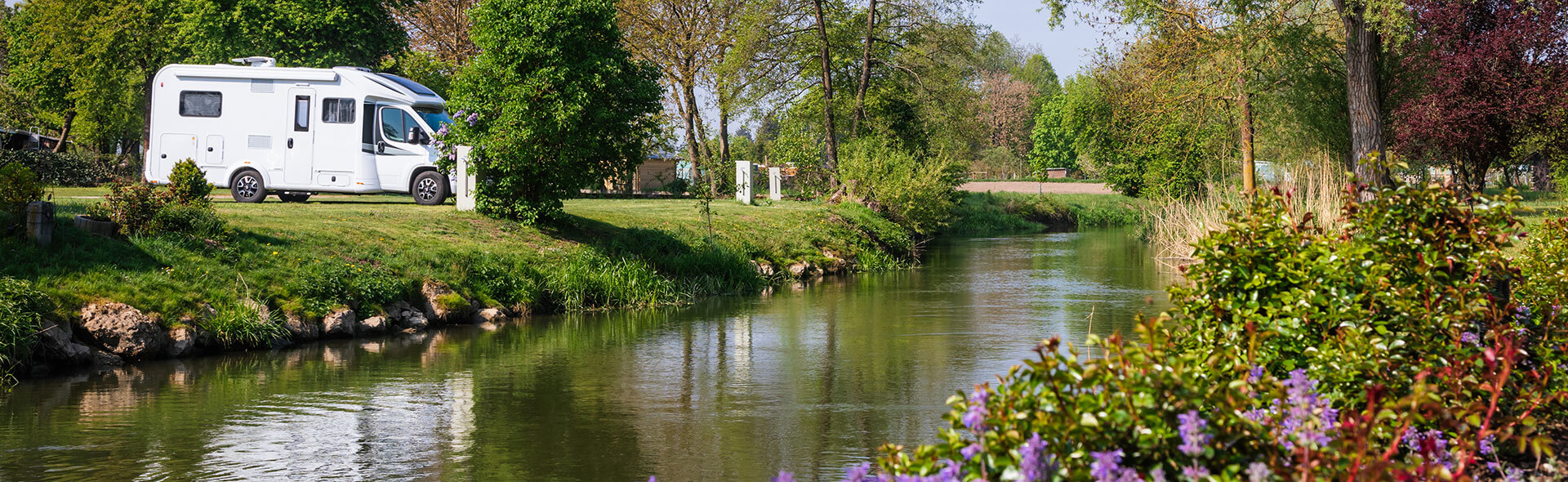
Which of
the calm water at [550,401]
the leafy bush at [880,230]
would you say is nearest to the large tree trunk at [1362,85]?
the calm water at [550,401]

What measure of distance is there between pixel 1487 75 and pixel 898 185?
578 inches

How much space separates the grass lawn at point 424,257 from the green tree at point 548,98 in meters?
1.09

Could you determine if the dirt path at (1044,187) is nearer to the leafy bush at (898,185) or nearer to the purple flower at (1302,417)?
the leafy bush at (898,185)

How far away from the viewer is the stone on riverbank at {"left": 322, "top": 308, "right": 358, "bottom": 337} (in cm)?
1389

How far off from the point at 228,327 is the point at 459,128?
21.4 feet

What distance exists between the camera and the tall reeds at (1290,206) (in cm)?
1575

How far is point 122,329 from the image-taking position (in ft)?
38.4

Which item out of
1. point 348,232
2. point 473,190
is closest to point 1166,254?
point 473,190

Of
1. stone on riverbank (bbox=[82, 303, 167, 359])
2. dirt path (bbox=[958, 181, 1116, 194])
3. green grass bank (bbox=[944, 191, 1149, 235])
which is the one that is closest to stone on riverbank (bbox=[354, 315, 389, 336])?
stone on riverbank (bbox=[82, 303, 167, 359])

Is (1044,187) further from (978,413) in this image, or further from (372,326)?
(978,413)

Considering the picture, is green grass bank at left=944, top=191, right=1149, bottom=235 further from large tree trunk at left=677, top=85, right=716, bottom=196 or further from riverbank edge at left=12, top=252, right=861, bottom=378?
riverbank edge at left=12, top=252, right=861, bottom=378

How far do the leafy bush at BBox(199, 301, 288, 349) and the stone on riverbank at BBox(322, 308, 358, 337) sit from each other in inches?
24.3

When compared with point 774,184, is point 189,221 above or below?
below

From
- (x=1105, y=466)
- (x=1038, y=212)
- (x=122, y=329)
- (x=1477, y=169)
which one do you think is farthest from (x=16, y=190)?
(x=1038, y=212)
